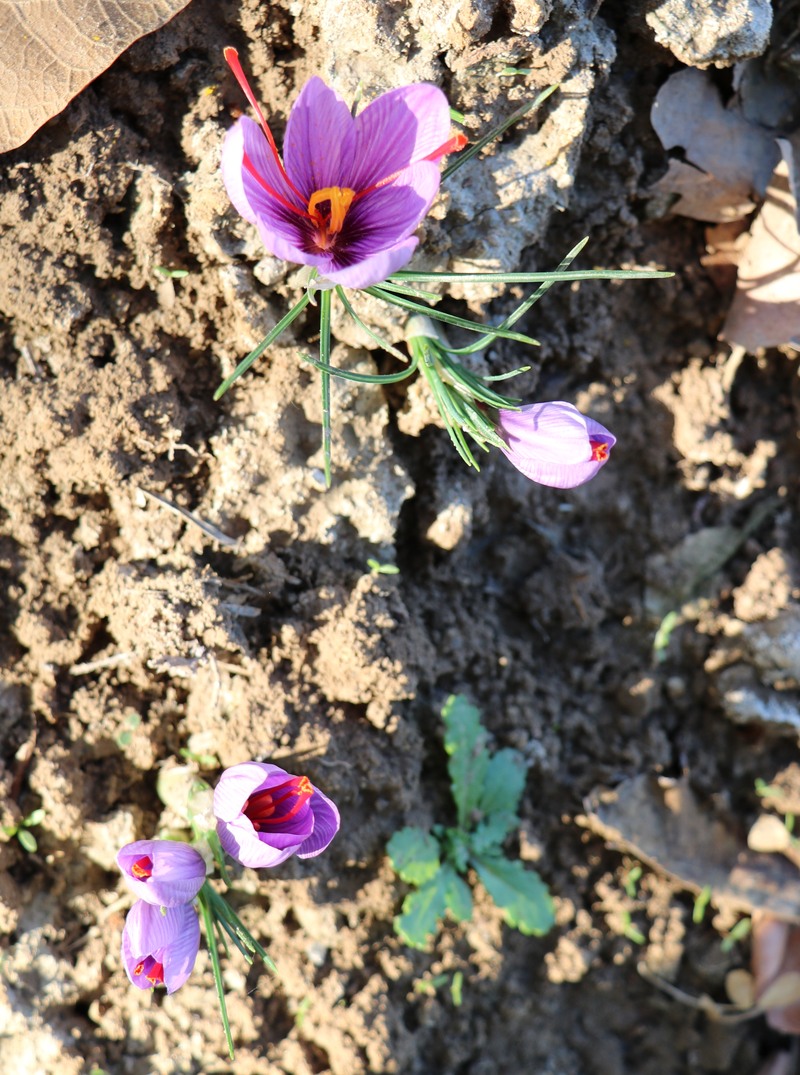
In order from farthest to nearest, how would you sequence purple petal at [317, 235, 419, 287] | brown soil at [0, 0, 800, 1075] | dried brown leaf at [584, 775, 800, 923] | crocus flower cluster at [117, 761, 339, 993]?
dried brown leaf at [584, 775, 800, 923] < brown soil at [0, 0, 800, 1075] < crocus flower cluster at [117, 761, 339, 993] < purple petal at [317, 235, 419, 287]

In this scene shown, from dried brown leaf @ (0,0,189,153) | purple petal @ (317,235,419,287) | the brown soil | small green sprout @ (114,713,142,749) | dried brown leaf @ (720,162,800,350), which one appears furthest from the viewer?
dried brown leaf @ (720,162,800,350)

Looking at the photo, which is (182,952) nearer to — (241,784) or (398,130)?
(241,784)

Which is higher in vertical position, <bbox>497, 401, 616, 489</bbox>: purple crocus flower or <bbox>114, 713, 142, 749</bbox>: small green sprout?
<bbox>497, 401, 616, 489</bbox>: purple crocus flower

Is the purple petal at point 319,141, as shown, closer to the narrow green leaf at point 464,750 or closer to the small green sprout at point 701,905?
the narrow green leaf at point 464,750

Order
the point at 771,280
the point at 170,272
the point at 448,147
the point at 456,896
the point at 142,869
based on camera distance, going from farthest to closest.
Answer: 1. the point at 771,280
2. the point at 456,896
3. the point at 170,272
4. the point at 142,869
5. the point at 448,147

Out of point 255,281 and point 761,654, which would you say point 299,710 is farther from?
point 761,654

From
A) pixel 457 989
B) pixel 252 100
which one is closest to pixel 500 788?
pixel 457 989

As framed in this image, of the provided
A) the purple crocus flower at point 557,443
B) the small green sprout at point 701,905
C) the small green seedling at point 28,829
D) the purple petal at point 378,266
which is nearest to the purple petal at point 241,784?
the small green seedling at point 28,829

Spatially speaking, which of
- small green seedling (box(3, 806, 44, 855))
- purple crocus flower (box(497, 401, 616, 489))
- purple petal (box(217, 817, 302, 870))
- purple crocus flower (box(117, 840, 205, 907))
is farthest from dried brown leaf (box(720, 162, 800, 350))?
small green seedling (box(3, 806, 44, 855))

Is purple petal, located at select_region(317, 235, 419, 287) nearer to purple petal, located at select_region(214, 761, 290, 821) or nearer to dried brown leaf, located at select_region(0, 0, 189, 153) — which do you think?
dried brown leaf, located at select_region(0, 0, 189, 153)
